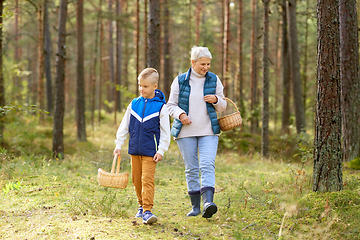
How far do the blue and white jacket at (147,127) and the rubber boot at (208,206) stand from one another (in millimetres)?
839

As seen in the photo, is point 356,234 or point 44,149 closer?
point 356,234

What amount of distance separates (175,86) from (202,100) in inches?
17.6

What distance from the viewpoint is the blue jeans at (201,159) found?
421 cm

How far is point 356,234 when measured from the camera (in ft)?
12.2

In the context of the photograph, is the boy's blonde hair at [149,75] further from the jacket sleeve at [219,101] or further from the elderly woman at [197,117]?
the jacket sleeve at [219,101]

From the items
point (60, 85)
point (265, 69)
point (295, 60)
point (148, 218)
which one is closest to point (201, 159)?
point (148, 218)

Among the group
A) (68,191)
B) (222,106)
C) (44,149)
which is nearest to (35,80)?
(44,149)

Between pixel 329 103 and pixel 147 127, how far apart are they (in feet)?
8.99

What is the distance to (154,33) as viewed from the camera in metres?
8.70

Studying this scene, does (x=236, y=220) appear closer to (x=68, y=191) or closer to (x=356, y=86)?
(x=68, y=191)

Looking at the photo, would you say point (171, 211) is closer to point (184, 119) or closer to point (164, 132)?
point (164, 132)

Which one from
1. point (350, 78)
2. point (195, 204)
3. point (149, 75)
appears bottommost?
point (195, 204)

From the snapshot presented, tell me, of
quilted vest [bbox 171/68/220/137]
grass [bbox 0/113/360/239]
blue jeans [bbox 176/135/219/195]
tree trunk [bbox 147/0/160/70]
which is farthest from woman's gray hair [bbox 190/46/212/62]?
tree trunk [bbox 147/0/160/70]

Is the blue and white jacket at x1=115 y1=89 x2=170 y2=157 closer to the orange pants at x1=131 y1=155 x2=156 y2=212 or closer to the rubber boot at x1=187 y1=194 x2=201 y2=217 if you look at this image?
the orange pants at x1=131 y1=155 x2=156 y2=212
